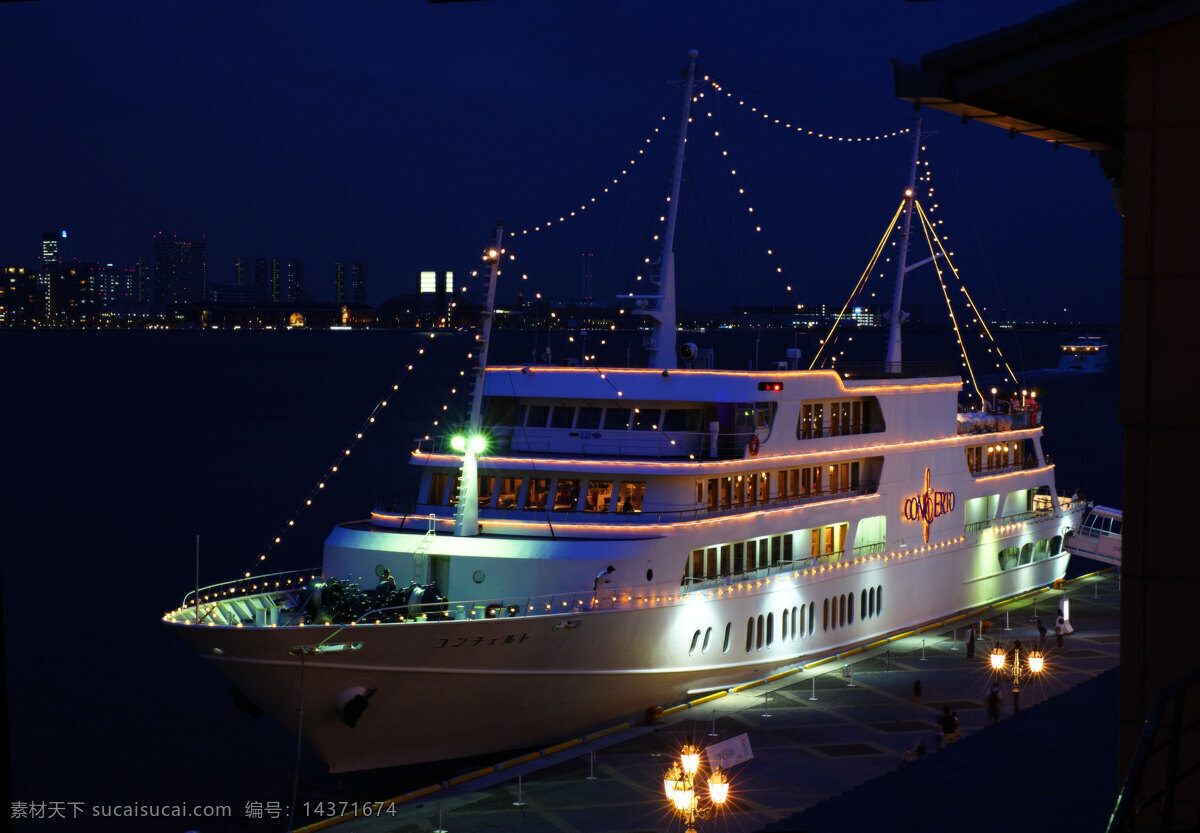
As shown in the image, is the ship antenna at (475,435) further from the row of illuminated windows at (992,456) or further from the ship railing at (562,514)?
the row of illuminated windows at (992,456)

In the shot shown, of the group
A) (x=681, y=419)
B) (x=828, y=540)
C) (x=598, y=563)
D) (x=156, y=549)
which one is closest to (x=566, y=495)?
(x=598, y=563)

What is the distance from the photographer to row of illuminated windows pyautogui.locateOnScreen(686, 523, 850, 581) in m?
25.3

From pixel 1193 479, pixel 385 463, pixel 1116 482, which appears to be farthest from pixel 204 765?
pixel 1116 482

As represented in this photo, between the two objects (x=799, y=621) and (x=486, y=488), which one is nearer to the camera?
(x=486, y=488)

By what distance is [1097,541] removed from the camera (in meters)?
40.5

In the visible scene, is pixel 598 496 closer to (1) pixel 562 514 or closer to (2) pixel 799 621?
(1) pixel 562 514

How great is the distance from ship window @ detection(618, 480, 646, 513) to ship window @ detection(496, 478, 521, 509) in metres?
1.91

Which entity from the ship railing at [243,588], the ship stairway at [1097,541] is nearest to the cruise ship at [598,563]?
the ship railing at [243,588]

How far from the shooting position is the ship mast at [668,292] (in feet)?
90.1

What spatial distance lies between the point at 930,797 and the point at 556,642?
29.6ft

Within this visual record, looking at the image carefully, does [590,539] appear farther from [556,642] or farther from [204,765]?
[204,765]

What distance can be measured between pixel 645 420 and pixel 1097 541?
784 inches

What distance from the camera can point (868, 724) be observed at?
2322cm

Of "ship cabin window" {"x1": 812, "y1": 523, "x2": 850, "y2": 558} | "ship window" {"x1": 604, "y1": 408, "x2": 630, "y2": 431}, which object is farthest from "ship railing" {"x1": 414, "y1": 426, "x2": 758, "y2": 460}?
"ship cabin window" {"x1": 812, "y1": 523, "x2": 850, "y2": 558}
